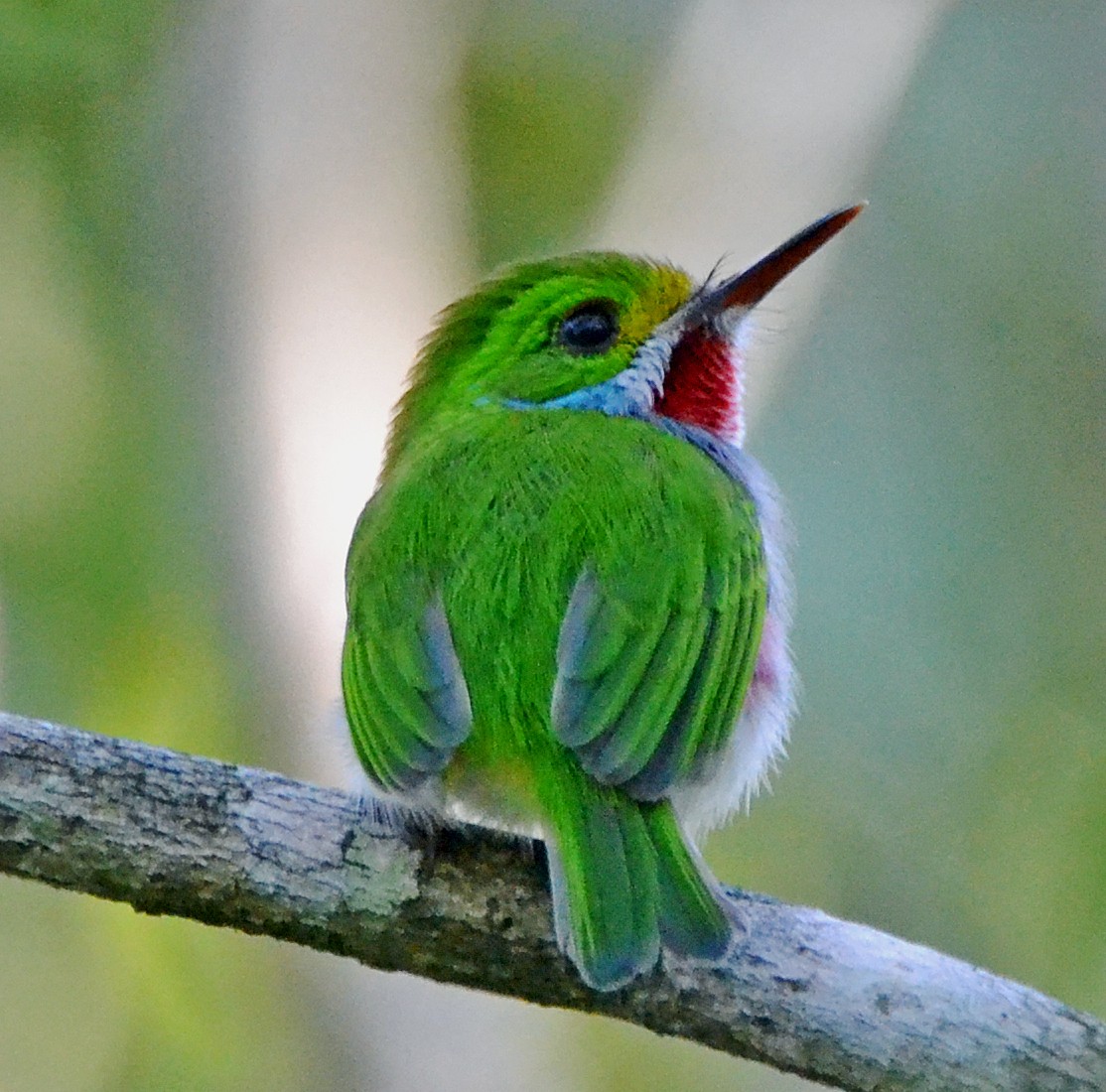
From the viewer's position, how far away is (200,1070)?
4.43 meters

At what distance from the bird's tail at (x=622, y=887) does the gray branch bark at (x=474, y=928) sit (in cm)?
10

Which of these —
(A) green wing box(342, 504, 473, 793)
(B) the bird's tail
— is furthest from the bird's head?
(B) the bird's tail

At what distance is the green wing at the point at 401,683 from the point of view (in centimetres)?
283

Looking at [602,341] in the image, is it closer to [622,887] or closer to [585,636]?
[585,636]

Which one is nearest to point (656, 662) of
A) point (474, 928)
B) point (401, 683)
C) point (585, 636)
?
point (585, 636)

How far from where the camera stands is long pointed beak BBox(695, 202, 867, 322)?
3.88 meters

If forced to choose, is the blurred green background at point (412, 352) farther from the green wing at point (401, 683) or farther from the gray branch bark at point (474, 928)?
the gray branch bark at point (474, 928)

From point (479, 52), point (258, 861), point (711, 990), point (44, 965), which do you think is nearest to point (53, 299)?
point (479, 52)

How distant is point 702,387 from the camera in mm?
3879

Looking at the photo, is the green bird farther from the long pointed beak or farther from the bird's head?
the long pointed beak

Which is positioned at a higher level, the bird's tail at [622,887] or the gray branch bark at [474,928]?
the bird's tail at [622,887]

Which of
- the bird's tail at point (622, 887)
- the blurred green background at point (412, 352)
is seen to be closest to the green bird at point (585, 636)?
the bird's tail at point (622, 887)

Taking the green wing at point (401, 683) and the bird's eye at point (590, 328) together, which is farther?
the bird's eye at point (590, 328)

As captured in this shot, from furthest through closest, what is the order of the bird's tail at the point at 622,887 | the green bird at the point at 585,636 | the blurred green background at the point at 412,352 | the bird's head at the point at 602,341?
the blurred green background at the point at 412,352, the bird's head at the point at 602,341, the green bird at the point at 585,636, the bird's tail at the point at 622,887
